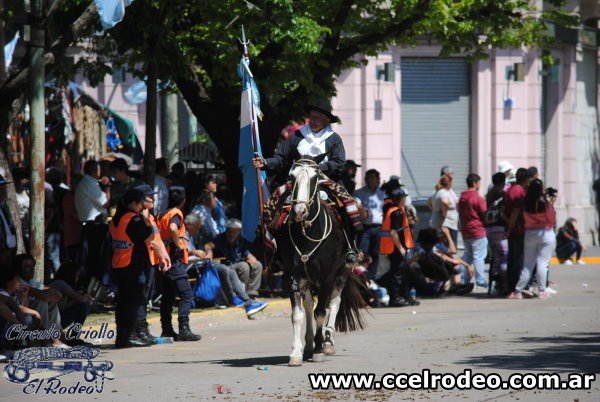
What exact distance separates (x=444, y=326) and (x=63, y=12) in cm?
706

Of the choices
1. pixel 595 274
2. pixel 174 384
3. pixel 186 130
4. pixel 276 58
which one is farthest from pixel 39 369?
pixel 186 130

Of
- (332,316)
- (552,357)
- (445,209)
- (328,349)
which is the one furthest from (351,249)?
(445,209)

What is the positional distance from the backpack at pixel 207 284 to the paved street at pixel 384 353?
0.42m

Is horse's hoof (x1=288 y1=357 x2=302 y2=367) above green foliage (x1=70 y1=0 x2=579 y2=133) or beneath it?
beneath

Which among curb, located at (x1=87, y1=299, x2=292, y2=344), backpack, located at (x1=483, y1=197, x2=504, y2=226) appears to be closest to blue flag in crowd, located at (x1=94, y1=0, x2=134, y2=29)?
curb, located at (x1=87, y1=299, x2=292, y2=344)

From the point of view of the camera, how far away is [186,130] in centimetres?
3167

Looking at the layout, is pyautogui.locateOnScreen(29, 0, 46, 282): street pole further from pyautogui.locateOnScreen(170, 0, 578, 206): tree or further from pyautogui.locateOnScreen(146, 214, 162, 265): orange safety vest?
pyautogui.locateOnScreen(170, 0, 578, 206): tree

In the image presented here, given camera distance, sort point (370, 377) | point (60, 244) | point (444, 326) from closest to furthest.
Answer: point (370, 377), point (444, 326), point (60, 244)

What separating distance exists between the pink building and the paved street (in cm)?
1319

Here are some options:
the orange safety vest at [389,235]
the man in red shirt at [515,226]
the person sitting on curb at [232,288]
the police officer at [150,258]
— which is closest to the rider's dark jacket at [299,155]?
the police officer at [150,258]

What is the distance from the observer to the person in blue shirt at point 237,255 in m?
17.5

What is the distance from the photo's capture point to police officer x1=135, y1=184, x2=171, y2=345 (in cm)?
1317

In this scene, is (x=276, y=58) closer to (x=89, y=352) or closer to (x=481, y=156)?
(x=89, y=352)

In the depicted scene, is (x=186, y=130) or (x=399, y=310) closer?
(x=399, y=310)
